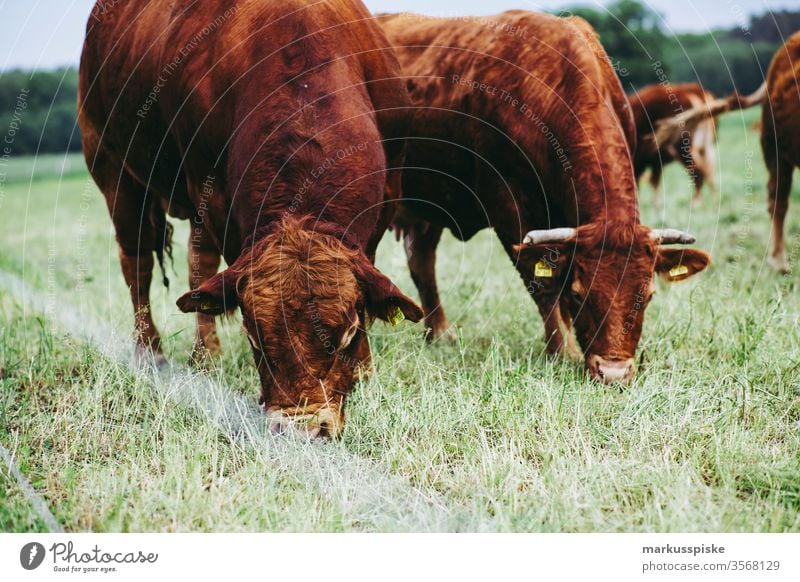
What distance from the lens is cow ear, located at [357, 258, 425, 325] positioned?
3414 millimetres

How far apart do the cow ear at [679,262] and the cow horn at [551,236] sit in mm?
519

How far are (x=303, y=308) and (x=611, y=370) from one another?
1.87 m

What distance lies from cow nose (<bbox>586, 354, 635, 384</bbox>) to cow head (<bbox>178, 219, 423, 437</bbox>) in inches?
50.3

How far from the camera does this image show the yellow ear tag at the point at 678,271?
4.50 meters

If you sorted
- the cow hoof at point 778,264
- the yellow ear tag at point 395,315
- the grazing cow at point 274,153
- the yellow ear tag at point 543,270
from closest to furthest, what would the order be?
the grazing cow at point 274,153 < the yellow ear tag at point 395,315 < the yellow ear tag at point 543,270 < the cow hoof at point 778,264

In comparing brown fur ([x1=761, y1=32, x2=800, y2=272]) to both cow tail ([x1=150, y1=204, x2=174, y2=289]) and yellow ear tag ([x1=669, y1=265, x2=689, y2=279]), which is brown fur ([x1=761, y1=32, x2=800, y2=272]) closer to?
yellow ear tag ([x1=669, y1=265, x2=689, y2=279])

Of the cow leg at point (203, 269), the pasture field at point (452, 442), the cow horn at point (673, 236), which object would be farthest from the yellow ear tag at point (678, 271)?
the cow leg at point (203, 269)

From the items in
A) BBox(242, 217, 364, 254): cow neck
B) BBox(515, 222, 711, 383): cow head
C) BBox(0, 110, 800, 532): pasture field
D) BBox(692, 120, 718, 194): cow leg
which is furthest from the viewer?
BBox(692, 120, 718, 194): cow leg

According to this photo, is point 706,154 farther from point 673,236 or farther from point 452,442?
point 452,442

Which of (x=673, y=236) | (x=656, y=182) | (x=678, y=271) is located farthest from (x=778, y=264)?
(x=656, y=182)

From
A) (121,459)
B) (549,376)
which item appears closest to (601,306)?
(549,376)

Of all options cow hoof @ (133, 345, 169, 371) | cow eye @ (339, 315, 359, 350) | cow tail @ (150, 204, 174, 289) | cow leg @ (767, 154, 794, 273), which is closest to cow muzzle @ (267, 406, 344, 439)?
cow eye @ (339, 315, 359, 350)

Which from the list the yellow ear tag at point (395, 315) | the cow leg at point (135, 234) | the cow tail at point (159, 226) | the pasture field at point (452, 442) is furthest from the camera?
the cow tail at point (159, 226)

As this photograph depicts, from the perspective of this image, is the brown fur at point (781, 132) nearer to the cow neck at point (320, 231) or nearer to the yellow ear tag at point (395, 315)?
the yellow ear tag at point (395, 315)
